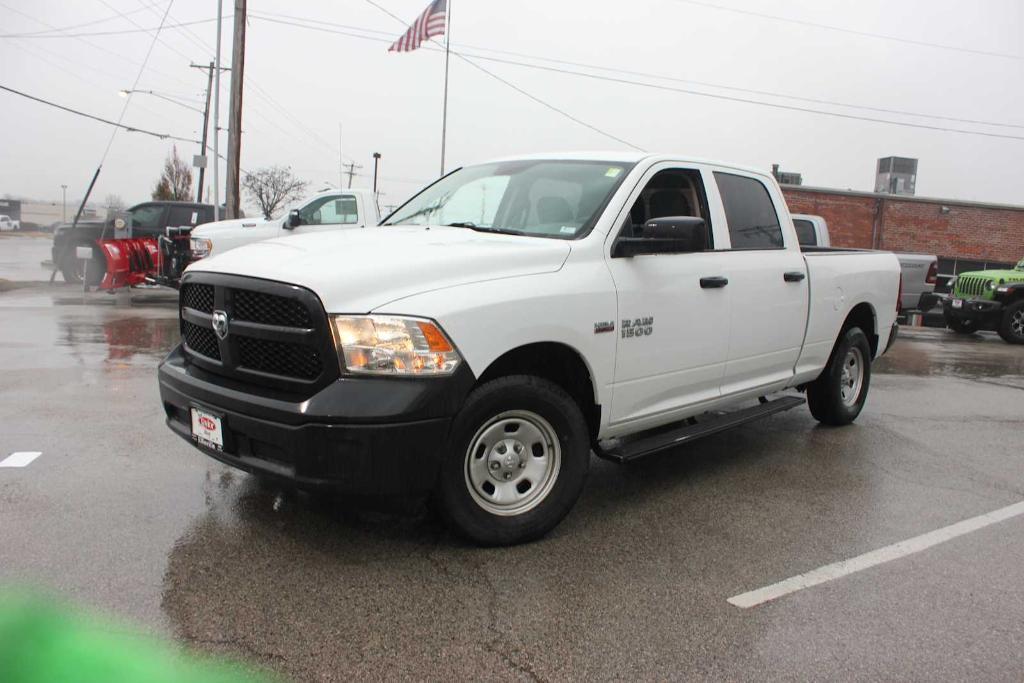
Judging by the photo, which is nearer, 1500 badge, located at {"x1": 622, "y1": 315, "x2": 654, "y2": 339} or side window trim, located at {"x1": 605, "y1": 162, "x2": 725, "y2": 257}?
1500 badge, located at {"x1": 622, "y1": 315, "x2": 654, "y2": 339}

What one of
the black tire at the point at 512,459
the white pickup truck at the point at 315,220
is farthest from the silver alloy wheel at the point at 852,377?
the white pickup truck at the point at 315,220

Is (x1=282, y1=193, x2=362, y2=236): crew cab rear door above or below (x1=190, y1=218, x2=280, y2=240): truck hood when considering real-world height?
above

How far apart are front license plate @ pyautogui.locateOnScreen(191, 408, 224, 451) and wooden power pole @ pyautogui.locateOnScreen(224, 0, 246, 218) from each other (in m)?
17.2

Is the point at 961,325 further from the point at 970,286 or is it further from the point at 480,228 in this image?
the point at 480,228

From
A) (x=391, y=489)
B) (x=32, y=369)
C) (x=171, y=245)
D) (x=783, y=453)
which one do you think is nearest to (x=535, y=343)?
(x=391, y=489)

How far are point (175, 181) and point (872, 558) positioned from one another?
65010 mm

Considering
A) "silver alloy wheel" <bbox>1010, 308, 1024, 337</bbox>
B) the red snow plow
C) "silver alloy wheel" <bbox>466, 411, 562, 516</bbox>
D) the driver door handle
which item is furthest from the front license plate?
"silver alloy wheel" <bbox>1010, 308, 1024, 337</bbox>

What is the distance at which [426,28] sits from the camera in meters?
21.3

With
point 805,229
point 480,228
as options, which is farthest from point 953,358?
point 480,228

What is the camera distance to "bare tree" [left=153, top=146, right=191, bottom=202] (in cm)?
5909

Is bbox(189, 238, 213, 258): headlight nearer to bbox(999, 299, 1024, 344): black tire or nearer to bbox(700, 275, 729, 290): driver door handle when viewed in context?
bbox(700, 275, 729, 290): driver door handle

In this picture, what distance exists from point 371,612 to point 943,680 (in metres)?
2.10

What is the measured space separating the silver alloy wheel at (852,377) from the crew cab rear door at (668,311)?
84.6 inches

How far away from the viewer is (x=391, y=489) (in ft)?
10.8
